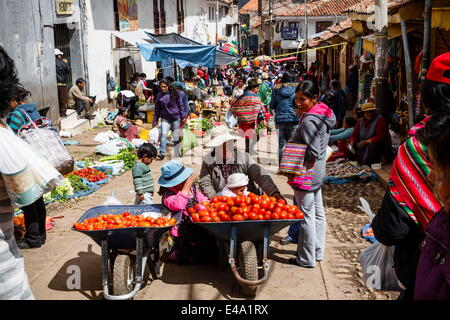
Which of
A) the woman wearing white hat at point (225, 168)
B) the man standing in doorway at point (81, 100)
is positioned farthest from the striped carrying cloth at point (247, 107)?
the man standing in doorway at point (81, 100)

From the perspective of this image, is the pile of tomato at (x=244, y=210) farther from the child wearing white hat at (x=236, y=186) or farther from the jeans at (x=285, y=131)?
the jeans at (x=285, y=131)

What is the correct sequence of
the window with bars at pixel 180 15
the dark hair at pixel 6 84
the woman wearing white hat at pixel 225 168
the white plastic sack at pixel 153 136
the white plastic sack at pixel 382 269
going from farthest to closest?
1. the window with bars at pixel 180 15
2. the white plastic sack at pixel 153 136
3. the woman wearing white hat at pixel 225 168
4. the white plastic sack at pixel 382 269
5. the dark hair at pixel 6 84

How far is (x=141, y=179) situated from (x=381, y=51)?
5.34 meters

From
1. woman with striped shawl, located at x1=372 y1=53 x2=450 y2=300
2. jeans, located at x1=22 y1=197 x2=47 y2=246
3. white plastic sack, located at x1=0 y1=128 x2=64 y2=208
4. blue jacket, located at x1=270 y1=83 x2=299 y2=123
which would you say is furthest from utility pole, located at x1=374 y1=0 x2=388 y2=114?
white plastic sack, located at x1=0 y1=128 x2=64 y2=208

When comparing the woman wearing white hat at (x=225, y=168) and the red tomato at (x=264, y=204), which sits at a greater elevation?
the woman wearing white hat at (x=225, y=168)

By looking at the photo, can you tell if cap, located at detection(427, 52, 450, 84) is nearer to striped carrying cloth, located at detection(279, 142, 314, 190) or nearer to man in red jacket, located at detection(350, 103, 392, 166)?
striped carrying cloth, located at detection(279, 142, 314, 190)

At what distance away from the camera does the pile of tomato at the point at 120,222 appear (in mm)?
4680

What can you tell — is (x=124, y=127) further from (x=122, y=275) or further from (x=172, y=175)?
(x=122, y=275)

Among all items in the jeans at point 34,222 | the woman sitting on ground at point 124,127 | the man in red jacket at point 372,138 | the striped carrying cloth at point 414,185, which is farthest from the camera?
the woman sitting on ground at point 124,127

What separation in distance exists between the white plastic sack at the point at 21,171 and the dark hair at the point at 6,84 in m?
0.17

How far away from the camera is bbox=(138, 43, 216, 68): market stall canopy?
16031 mm
